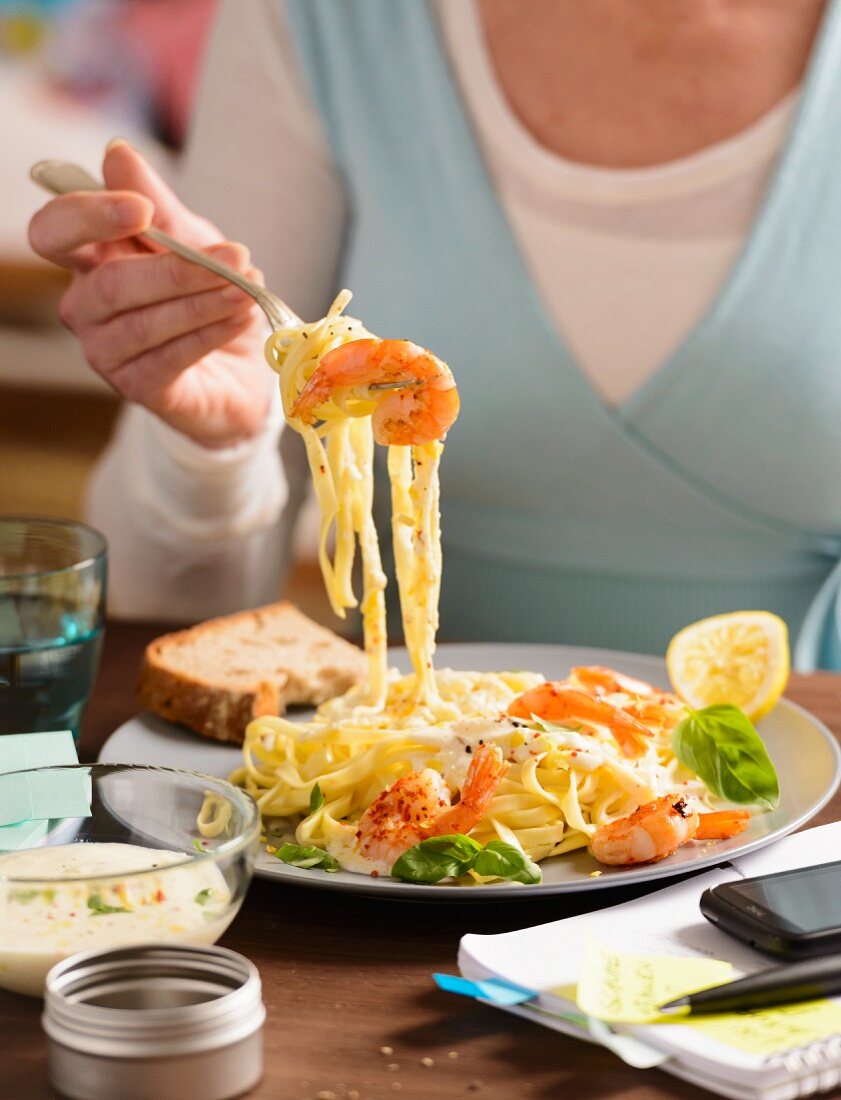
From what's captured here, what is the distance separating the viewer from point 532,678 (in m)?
1.53

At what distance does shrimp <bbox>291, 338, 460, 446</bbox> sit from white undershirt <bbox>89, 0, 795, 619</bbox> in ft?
3.07

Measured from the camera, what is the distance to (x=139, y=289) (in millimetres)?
1604

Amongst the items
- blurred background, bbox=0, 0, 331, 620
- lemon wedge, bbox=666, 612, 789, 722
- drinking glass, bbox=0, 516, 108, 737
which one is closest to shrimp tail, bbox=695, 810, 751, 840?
lemon wedge, bbox=666, 612, 789, 722

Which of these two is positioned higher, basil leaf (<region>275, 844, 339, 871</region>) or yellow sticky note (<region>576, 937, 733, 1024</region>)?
yellow sticky note (<region>576, 937, 733, 1024</region>)

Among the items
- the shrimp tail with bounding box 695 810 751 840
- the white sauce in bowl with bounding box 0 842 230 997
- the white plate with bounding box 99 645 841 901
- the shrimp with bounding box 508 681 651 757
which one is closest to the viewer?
the white sauce in bowl with bounding box 0 842 230 997

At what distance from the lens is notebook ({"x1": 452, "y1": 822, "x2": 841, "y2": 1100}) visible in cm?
81

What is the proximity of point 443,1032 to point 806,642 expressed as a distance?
163 cm

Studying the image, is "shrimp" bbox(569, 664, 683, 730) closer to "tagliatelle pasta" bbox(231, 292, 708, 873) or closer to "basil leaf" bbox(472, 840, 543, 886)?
"tagliatelle pasta" bbox(231, 292, 708, 873)

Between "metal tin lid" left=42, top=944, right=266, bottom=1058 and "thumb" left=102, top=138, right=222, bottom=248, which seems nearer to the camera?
"metal tin lid" left=42, top=944, right=266, bottom=1058

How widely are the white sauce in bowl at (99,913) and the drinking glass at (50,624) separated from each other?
18.6 inches

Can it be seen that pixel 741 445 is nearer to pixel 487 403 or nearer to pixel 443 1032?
pixel 487 403

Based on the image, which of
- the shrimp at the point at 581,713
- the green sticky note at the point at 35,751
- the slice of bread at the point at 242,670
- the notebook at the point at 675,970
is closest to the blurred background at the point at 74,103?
the slice of bread at the point at 242,670

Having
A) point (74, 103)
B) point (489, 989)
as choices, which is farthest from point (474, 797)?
point (74, 103)

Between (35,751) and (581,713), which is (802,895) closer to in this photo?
(581,713)
